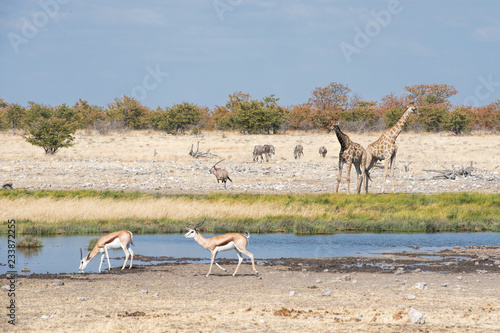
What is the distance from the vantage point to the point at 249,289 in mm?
11039

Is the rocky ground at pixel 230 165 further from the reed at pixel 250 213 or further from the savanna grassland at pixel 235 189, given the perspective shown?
the reed at pixel 250 213

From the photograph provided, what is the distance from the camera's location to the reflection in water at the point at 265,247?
50.0ft

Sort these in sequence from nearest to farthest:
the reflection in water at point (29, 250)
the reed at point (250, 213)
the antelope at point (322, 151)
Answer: the reflection in water at point (29, 250), the reed at point (250, 213), the antelope at point (322, 151)

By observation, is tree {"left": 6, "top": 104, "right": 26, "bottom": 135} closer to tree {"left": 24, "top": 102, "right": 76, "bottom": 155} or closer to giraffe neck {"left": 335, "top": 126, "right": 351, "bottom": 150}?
tree {"left": 24, "top": 102, "right": 76, "bottom": 155}

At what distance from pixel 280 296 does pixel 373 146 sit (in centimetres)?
1769

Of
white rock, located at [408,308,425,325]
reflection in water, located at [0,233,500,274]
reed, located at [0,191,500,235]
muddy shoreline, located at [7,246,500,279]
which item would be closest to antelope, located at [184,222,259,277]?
muddy shoreline, located at [7,246,500,279]

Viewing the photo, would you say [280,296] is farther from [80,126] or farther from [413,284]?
[80,126]

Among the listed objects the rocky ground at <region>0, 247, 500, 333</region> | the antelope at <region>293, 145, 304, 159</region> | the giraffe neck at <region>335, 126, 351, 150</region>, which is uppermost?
the giraffe neck at <region>335, 126, 351, 150</region>

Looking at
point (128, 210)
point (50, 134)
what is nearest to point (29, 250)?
point (128, 210)

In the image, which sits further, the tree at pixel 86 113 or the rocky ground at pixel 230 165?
the tree at pixel 86 113

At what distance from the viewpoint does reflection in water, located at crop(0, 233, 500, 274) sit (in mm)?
15242

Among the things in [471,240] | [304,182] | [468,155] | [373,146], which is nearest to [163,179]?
[304,182]

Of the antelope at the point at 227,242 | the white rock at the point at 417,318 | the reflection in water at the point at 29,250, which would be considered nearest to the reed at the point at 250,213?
the reflection in water at the point at 29,250

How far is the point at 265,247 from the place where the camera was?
17.6 meters
